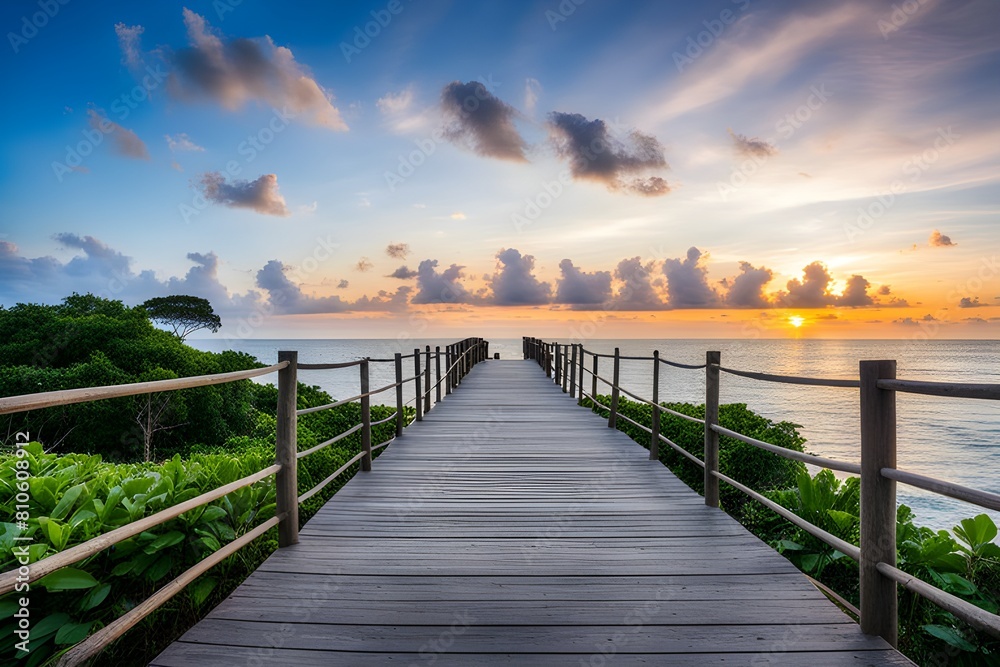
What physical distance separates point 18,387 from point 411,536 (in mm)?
15330

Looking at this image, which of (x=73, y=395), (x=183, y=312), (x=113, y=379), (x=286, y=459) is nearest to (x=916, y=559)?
(x=286, y=459)

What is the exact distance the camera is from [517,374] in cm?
1756

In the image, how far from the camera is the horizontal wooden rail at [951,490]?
67.2 inches

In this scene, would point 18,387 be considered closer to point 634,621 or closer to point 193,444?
point 193,444

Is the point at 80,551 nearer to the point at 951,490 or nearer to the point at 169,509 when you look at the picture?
the point at 169,509

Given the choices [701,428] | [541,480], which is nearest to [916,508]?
[701,428]

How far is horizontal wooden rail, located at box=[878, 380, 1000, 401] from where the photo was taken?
172 centimetres

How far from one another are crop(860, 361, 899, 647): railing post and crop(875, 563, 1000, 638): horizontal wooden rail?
55 millimetres

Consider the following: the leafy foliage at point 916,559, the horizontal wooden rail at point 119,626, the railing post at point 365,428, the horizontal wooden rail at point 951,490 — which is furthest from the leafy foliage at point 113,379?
the horizontal wooden rail at point 951,490

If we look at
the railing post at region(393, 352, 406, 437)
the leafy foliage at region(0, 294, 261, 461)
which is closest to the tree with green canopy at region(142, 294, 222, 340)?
the leafy foliage at region(0, 294, 261, 461)

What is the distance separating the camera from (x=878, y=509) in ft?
7.29

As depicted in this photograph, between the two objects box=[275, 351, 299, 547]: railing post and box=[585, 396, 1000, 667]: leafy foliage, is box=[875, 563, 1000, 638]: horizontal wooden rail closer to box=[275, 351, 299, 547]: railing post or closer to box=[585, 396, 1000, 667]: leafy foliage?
box=[585, 396, 1000, 667]: leafy foliage

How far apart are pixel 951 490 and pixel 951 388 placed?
332mm

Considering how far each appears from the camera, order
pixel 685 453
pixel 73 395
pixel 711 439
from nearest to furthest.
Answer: pixel 73 395 → pixel 711 439 → pixel 685 453
